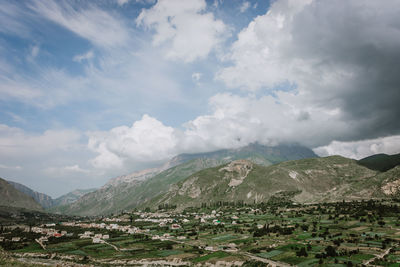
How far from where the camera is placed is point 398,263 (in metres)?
82.6

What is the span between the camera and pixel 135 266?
97.2 m

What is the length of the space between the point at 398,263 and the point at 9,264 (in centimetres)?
11181

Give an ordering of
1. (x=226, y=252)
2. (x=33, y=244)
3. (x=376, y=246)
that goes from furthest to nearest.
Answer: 1. (x=33, y=244)
2. (x=226, y=252)
3. (x=376, y=246)

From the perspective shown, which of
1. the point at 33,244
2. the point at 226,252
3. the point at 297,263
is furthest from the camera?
the point at 33,244

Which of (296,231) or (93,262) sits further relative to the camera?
(296,231)

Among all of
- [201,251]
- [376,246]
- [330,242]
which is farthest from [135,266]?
[376,246]

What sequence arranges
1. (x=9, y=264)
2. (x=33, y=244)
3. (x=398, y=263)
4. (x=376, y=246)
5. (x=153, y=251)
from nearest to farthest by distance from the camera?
(x=9, y=264), (x=398, y=263), (x=376, y=246), (x=153, y=251), (x=33, y=244)

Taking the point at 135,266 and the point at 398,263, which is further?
the point at 135,266

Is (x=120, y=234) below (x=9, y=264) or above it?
below

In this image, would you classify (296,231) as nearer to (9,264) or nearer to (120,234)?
(120,234)

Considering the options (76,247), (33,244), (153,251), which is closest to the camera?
(153,251)

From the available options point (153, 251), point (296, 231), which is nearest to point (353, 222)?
point (296, 231)

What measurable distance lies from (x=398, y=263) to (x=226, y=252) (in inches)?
2423

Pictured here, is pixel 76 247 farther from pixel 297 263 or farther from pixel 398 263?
pixel 398 263
